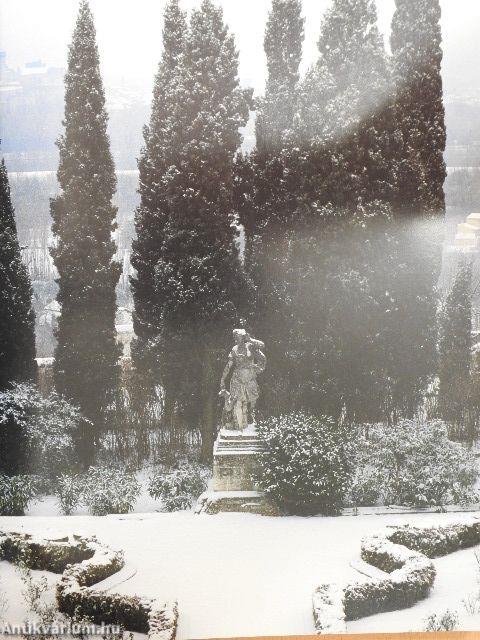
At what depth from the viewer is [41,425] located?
6.33 meters

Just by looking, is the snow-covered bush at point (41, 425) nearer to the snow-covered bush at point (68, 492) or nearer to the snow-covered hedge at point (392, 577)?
the snow-covered bush at point (68, 492)

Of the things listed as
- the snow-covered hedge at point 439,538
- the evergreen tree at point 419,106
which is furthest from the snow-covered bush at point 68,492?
the evergreen tree at point 419,106

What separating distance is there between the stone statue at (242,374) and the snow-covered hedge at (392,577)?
5.92 feet

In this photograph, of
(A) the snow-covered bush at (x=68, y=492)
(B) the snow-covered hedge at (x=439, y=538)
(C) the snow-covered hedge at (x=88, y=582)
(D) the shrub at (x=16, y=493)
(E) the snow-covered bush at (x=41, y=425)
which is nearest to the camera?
(C) the snow-covered hedge at (x=88, y=582)

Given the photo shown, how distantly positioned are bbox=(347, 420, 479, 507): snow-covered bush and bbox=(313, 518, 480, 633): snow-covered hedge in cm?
71

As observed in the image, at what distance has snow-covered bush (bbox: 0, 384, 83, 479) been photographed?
630 centimetres

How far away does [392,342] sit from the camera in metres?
6.73

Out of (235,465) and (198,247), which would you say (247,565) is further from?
(198,247)

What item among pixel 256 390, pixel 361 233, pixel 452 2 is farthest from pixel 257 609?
pixel 452 2

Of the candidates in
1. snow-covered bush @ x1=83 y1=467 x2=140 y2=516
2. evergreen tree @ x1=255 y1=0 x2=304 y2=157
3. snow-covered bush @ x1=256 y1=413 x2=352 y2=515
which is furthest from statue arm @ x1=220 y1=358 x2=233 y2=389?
evergreen tree @ x1=255 y1=0 x2=304 y2=157

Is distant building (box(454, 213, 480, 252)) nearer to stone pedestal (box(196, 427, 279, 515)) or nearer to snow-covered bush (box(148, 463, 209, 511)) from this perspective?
stone pedestal (box(196, 427, 279, 515))

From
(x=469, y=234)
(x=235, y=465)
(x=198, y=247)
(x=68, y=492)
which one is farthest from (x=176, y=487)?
(x=469, y=234)

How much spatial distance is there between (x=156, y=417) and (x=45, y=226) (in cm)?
217

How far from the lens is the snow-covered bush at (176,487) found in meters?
6.65
